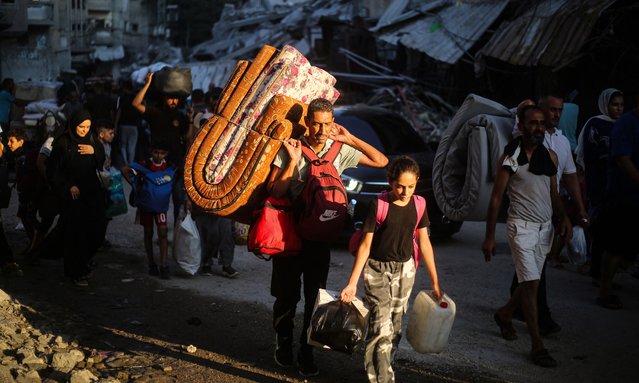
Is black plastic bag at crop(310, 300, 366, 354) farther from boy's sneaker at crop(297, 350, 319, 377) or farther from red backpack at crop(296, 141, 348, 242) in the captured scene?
boy's sneaker at crop(297, 350, 319, 377)

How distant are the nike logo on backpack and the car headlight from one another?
16.9 feet

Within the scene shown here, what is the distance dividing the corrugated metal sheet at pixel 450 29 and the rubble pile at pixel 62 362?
469 inches

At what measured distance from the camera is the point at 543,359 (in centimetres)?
648

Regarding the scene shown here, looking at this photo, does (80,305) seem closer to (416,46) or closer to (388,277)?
(388,277)

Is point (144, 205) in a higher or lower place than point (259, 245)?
lower

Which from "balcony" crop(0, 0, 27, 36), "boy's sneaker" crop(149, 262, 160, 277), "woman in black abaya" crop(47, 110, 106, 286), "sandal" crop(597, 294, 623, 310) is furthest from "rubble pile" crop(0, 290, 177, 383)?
"balcony" crop(0, 0, 27, 36)

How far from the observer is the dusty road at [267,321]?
631 centimetres

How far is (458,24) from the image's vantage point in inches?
715

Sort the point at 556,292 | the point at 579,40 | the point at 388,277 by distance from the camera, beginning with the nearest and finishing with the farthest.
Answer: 1. the point at 388,277
2. the point at 556,292
3. the point at 579,40

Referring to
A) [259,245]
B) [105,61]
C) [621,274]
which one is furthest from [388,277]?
[105,61]

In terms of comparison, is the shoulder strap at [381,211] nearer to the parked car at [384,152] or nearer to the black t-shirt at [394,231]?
the black t-shirt at [394,231]

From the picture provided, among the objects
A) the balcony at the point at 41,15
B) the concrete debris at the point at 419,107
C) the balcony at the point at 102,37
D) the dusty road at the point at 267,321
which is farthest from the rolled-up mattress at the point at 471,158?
the balcony at the point at 102,37

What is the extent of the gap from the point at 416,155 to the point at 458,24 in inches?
285

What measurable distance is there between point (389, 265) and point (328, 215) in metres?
0.51
